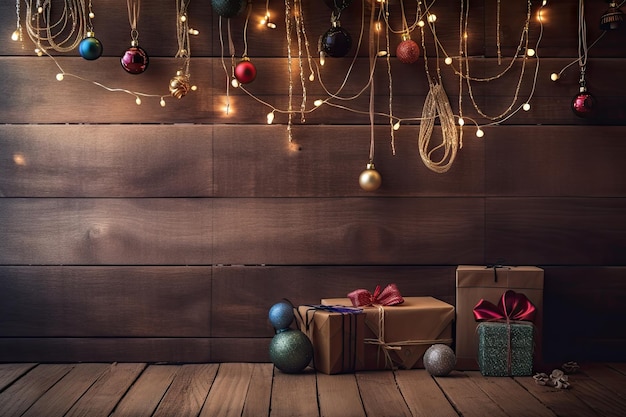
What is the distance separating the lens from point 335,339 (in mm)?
2561

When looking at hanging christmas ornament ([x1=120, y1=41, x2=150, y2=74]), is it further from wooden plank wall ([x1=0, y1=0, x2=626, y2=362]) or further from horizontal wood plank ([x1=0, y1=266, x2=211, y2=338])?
horizontal wood plank ([x1=0, y1=266, x2=211, y2=338])

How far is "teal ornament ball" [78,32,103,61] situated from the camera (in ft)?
Answer: 8.64

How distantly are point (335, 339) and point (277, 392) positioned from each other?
0.93 feet

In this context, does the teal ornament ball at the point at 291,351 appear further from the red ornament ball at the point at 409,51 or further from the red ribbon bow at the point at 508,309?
the red ornament ball at the point at 409,51

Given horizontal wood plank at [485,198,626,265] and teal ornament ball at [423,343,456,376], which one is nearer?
teal ornament ball at [423,343,456,376]

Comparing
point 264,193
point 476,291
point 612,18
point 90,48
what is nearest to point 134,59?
point 90,48

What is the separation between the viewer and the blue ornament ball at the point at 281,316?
2.62 m

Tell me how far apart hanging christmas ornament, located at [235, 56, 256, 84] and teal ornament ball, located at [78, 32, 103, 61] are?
48 cm

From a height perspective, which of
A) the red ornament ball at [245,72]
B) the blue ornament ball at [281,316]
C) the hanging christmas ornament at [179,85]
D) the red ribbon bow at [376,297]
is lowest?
the blue ornament ball at [281,316]

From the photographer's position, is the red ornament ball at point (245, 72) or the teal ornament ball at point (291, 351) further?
the red ornament ball at point (245, 72)

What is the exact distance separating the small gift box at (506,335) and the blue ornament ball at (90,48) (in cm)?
156

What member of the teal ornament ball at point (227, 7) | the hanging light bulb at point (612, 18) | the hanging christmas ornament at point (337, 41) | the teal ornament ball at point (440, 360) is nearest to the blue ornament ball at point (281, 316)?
the teal ornament ball at point (440, 360)

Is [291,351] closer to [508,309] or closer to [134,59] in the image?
[508,309]

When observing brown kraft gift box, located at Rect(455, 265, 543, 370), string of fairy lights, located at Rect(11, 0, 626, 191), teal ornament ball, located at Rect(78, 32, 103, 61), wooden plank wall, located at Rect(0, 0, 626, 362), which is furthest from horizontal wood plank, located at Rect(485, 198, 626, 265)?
teal ornament ball, located at Rect(78, 32, 103, 61)
